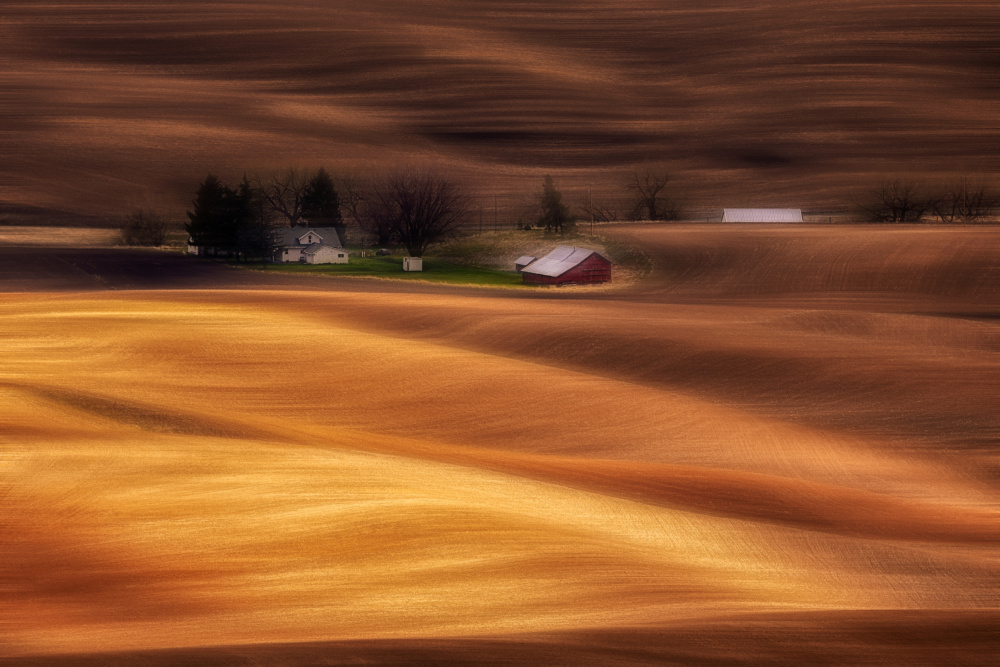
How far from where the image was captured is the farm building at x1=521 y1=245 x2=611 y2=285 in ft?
216

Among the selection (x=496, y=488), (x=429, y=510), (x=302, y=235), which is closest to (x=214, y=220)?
(x=302, y=235)

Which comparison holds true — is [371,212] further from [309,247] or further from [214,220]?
[214,220]

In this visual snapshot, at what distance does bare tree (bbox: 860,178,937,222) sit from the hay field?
3.55 m

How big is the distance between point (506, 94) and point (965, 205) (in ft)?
224

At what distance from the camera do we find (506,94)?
512 feet

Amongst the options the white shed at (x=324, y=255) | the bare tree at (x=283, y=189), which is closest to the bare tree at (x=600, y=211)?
the bare tree at (x=283, y=189)

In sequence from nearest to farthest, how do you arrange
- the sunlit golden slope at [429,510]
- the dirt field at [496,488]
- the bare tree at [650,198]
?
the dirt field at [496,488]
the sunlit golden slope at [429,510]
the bare tree at [650,198]

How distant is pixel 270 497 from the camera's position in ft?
48.5

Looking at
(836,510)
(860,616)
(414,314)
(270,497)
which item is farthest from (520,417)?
(414,314)

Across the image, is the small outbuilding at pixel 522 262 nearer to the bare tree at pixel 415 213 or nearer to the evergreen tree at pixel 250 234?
the bare tree at pixel 415 213

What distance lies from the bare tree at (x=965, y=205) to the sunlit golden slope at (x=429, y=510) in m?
71.1

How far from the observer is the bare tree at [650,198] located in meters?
111

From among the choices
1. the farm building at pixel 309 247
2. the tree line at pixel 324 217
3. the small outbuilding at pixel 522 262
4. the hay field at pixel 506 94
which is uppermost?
the hay field at pixel 506 94

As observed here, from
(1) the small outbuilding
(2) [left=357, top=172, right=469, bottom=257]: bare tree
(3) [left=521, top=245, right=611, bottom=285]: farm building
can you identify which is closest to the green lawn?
(1) the small outbuilding
